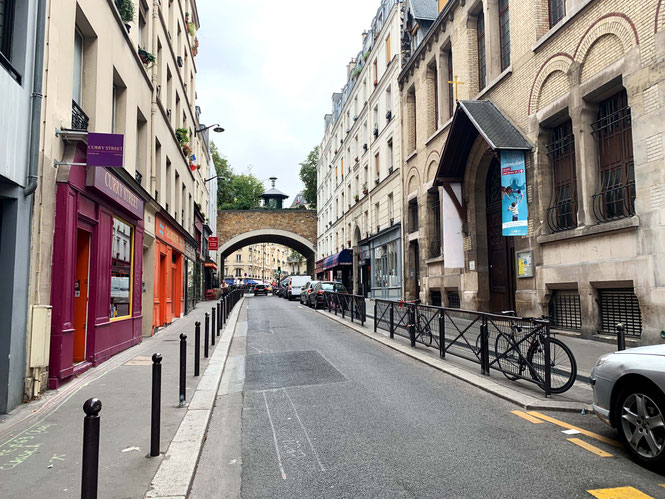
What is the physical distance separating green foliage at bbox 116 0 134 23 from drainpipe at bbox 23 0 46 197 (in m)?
5.14

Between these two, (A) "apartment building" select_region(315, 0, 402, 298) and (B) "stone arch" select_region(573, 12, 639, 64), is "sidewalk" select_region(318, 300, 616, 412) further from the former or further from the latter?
(A) "apartment building" select_region(315, 0, 402, 298)

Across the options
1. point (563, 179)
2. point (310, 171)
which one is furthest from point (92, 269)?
point (310, 171)

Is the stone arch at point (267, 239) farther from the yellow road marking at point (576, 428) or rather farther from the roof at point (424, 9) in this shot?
the yellow road marking at point (576, 428)

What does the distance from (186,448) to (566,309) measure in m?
9.92

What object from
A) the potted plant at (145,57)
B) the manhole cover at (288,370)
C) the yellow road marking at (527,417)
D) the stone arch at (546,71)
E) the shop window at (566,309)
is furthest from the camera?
the potted plant at (145,57)

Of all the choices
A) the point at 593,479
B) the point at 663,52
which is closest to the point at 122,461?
the point at 593,479

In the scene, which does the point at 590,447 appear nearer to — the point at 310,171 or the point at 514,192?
the point at 514,192

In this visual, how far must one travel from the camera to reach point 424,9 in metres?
22.6

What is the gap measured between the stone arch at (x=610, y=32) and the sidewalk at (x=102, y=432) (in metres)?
10.1

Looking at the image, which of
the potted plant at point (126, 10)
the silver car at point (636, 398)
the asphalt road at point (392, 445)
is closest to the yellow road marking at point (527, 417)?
the asphalt road at point (392, 445)

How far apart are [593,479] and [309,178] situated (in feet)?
206

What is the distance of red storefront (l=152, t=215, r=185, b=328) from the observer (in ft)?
48.3

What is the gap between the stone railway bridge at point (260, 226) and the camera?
49.1 m

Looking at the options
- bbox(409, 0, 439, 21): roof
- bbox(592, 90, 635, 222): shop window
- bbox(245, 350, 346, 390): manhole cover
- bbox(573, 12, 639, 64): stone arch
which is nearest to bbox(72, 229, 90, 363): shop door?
bbox(245, 350, 346, 390): manhole cover
